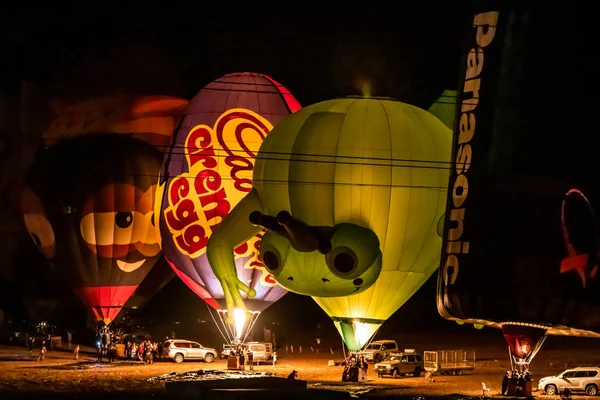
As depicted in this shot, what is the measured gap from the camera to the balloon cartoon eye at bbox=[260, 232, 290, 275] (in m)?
27.5

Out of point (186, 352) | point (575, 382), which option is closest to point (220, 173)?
point (186, 352)

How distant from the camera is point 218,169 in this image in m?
32.7

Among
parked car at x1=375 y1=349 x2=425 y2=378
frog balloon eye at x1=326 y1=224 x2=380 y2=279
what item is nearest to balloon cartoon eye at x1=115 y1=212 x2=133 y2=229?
parked car at x1=375 y1=349 x2=425 y2=378

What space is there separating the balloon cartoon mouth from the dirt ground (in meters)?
2.74

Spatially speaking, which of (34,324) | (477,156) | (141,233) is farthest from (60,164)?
(477,156)

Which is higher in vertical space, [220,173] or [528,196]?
[220,173]

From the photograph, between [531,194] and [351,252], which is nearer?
[531,194]

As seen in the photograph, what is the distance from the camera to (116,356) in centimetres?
3750

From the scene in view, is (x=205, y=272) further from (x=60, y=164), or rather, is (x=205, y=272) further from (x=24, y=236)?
(x=24, y=236)

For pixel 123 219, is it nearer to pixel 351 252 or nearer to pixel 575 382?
pixel 351 252

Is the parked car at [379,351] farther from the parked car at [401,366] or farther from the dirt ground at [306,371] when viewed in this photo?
the parked car at [401,366]

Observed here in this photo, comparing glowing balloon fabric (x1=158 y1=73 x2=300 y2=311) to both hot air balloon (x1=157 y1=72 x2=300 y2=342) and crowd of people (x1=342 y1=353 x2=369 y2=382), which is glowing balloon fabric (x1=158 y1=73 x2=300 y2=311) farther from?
crowd of people (x1=342 y1=353 x2=369 y2=382)

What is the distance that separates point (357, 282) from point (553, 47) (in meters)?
6.42

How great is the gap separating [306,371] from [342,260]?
6.35m
